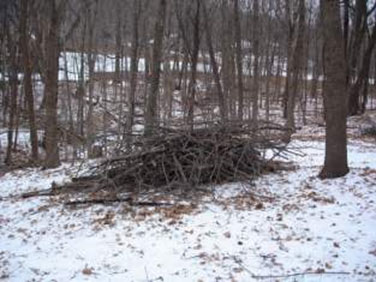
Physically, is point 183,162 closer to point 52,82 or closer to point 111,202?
point 111,202

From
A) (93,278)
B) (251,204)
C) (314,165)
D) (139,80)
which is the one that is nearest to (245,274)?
(93,278)

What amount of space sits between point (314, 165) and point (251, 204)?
309cm

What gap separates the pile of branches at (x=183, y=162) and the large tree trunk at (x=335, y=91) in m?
1.42

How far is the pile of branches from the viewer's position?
9406mm

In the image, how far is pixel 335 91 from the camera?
28.9 feet

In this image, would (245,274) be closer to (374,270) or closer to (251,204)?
(374,270)

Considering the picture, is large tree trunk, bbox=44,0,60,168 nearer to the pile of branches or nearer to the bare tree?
the bare tree

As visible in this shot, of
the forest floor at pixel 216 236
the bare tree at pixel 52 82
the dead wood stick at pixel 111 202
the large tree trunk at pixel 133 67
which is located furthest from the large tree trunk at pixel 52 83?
the dead wood stick at pixel 111 202

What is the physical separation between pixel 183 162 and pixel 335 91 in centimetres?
278

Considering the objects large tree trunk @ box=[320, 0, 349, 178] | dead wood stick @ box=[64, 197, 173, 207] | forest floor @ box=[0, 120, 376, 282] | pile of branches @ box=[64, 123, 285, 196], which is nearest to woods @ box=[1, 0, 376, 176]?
large tree trunk @ box=[320, 0, 349, 178]

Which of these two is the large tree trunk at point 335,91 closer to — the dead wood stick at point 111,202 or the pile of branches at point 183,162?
the pile of branches at point 183,162

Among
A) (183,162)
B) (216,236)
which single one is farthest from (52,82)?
(216,236)

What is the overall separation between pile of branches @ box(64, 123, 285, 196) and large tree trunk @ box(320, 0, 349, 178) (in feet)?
4.67

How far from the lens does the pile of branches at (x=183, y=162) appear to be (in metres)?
9.41
